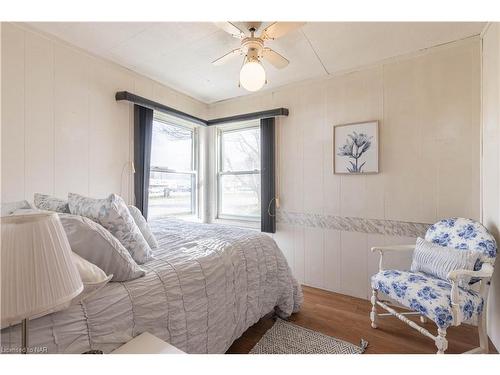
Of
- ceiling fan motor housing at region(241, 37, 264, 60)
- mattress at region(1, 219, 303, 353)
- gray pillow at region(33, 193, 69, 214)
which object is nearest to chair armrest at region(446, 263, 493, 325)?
mattress at region(1, 219, 303, 353)

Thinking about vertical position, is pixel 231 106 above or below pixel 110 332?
above

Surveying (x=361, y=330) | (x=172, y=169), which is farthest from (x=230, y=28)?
(x=361, y=330)

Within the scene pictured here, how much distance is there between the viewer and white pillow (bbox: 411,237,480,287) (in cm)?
158

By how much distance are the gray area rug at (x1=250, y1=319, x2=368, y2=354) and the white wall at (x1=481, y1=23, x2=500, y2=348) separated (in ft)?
3.24

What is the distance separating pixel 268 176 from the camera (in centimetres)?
299

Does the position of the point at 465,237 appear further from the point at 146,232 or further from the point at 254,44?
the point at 146,232

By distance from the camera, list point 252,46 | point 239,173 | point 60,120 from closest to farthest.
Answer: point 252,46 < point 60,120 < point 239,173

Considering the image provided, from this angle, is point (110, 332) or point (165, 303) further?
point (165, 303)

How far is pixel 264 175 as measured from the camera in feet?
9.89

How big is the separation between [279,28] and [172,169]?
2.19 metres

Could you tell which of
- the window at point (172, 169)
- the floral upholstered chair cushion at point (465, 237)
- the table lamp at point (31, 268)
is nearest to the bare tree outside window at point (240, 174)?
the window at point (172, 169)
